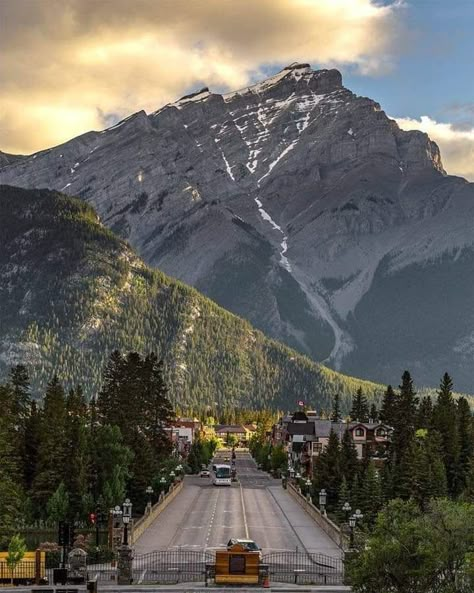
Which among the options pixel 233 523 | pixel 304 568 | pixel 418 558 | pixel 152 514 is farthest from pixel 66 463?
pixel 418 558

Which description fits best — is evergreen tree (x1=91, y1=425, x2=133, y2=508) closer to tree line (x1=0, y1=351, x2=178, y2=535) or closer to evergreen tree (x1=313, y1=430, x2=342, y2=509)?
tree line (x1=0, y1=351, x2=178, y2=535)

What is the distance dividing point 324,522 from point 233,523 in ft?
27.2

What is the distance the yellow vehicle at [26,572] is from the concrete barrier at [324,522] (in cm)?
2473

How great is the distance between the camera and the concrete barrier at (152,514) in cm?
8837

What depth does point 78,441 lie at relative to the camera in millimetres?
100562

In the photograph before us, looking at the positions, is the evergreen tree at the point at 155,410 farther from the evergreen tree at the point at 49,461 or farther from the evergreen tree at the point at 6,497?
the evergreen tree at the point at 6,497

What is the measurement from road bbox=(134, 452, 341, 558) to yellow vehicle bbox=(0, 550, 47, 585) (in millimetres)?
14886

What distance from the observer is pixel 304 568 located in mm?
70938

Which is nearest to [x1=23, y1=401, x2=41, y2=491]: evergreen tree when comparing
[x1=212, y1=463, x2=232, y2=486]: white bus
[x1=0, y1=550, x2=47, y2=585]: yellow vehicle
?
→ [x1=0, y1=550, x2=47, y2=585]: yellow vehicle

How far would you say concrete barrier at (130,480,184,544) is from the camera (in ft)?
290

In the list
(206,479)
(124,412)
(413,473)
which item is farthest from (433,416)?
(206,479)

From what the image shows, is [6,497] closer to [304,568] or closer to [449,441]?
[304,568]

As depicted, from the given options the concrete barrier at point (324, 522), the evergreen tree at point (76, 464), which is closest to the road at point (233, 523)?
the concrete barrier at point (324, 522)

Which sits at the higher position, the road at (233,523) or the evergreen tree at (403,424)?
the evergreen tree at (403,424)
